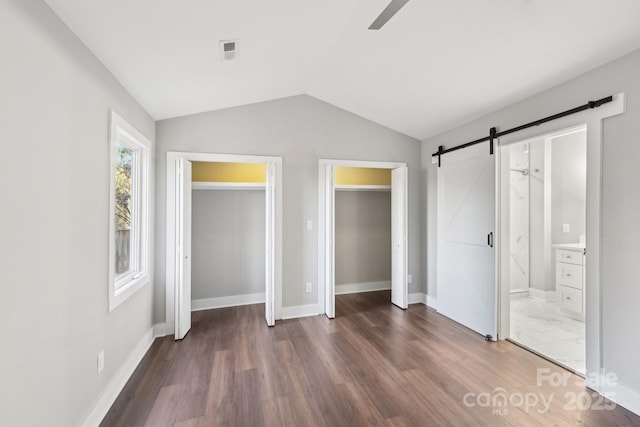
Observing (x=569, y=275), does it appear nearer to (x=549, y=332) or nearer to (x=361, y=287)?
(x=549, y=332)

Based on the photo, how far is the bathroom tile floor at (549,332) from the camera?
2.73 metres

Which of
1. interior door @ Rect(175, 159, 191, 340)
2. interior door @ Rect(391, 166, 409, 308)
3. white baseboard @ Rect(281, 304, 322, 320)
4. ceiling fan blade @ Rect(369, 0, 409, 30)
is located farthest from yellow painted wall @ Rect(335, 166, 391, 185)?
ceiling fan blade @ Rect(369, 0, 409, 30)

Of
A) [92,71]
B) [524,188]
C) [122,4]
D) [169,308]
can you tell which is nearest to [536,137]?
[524,188]

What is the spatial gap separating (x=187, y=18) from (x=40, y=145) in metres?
1.13

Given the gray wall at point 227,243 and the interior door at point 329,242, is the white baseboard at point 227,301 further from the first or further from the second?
the interior door at point 329,242

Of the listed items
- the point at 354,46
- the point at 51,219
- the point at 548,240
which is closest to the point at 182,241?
the point at 51,219

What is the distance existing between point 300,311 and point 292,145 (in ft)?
7.51

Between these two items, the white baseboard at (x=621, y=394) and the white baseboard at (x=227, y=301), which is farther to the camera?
the white baseboard at (x=227, y=301)

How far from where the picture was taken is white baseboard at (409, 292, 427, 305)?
4.41m

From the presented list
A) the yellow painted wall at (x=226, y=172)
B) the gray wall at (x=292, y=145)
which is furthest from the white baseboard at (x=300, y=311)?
the yellow painted wall at (x=226, y=172)

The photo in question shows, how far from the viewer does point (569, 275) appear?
3.75 meters

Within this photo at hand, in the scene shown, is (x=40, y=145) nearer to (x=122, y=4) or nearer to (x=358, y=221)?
(x=122, y=4)

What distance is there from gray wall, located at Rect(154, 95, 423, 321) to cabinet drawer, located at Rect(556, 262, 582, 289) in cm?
274

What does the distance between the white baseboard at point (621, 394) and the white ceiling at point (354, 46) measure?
7.35 feet
